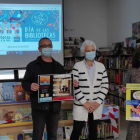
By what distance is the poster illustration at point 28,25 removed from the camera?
3740 millimetres

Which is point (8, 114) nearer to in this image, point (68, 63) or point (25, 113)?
point (25, 113)

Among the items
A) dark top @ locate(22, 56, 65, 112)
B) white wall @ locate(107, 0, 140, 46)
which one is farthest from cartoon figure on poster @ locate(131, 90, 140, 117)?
white wall @ locate(107, 0, 140, 46)

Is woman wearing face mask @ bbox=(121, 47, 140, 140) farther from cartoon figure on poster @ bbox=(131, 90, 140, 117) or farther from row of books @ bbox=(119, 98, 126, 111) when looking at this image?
row of books @ bbox=(119, 98, 126, 111)

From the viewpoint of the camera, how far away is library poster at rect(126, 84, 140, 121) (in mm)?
1815

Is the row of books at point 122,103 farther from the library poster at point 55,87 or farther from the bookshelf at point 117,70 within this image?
the library poster at point 55,87

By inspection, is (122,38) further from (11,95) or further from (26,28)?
(11,95)

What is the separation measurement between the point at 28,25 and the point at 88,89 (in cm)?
232

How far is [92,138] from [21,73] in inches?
123

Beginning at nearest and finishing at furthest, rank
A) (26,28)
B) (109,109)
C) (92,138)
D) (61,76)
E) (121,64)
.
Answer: (61,76)
(92,138)
(109,109)
(26,28)
(121,64)

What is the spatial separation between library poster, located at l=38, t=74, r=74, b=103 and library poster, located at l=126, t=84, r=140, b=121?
1.90ft

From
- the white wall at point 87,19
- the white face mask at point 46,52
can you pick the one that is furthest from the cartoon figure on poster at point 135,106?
the white wall at point 87,19

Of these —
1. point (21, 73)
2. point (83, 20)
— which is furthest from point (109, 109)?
point (83, 20)

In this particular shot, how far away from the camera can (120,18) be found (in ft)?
16.6

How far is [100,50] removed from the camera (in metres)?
5.62
